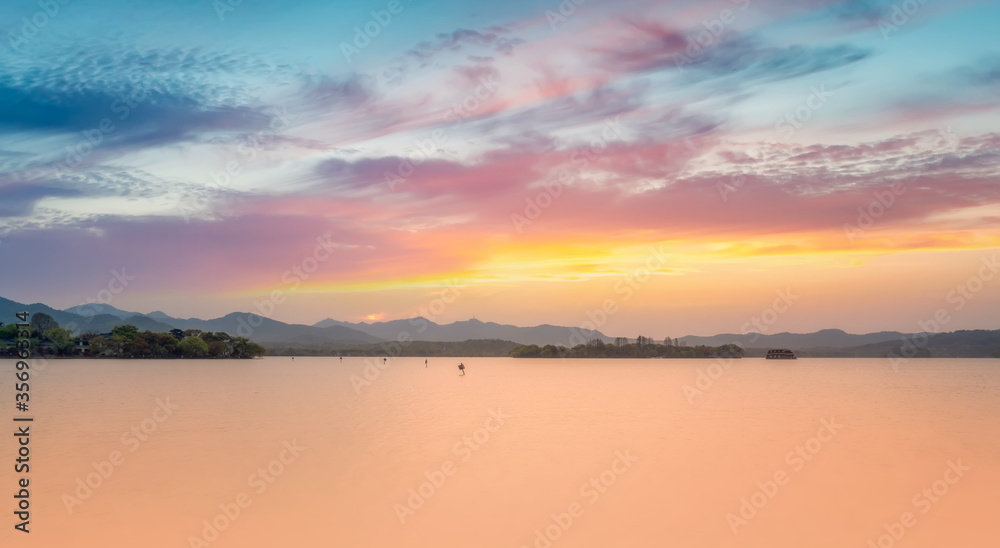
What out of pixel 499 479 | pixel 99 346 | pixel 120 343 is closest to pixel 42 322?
pixel 99 346

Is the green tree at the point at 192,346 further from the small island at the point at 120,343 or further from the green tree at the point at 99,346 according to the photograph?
the green tree at the point at 99,346

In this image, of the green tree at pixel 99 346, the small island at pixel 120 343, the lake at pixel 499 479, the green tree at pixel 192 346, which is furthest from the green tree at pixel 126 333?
the lake at pixel 499 479

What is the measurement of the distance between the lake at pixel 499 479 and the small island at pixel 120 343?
105236mm

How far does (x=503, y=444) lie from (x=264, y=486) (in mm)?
9767

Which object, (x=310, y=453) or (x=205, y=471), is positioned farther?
(x=310, y=453)

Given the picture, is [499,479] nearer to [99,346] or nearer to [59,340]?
[99,346]

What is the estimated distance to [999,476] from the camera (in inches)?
773

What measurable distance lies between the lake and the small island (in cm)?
10524

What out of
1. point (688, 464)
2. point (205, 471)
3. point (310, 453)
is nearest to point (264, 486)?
point (205, 471)

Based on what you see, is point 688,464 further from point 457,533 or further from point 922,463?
point 457,533

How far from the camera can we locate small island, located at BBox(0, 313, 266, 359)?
12500 centimetres

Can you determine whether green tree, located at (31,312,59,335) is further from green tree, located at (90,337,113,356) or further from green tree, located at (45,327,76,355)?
green tree, located at (90,337,113,356)

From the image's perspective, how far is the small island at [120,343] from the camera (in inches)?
4921

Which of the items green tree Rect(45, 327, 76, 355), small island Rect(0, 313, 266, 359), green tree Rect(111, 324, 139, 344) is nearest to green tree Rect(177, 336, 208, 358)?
small island Rect(0, 313, 266, 359)
